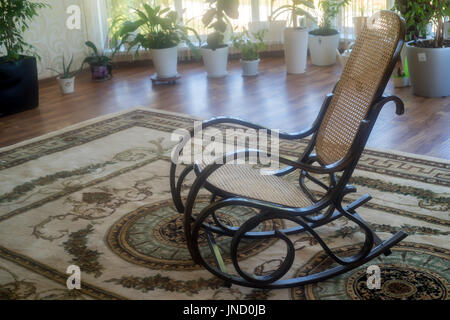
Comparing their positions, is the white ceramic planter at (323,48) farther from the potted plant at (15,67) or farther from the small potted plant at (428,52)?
the potted plant at (15,67)

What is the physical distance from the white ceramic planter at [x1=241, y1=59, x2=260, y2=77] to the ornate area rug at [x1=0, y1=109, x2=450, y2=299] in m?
2.08

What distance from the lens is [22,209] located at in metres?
3.00

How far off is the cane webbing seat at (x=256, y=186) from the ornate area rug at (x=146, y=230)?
11.6 inches

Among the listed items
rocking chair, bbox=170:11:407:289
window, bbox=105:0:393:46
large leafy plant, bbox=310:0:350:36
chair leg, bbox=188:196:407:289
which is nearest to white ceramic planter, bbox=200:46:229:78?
window, bbox=105:0:393:46

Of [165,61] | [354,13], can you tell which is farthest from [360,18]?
[165,61]

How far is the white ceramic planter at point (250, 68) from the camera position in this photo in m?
5.70

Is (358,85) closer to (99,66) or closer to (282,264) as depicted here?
(282,264)

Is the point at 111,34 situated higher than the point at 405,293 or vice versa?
the point at 111,34

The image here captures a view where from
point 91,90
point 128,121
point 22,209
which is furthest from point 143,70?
point 22,209

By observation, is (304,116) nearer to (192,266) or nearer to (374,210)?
(374,210)

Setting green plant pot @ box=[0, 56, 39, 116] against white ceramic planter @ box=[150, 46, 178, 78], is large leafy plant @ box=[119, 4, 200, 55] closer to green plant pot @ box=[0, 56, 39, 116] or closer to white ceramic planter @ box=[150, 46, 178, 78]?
white ceramic planter @ box=[150, 46, 178, 78]

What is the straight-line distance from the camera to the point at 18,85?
487 centimetres

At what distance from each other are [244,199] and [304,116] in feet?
7.84
